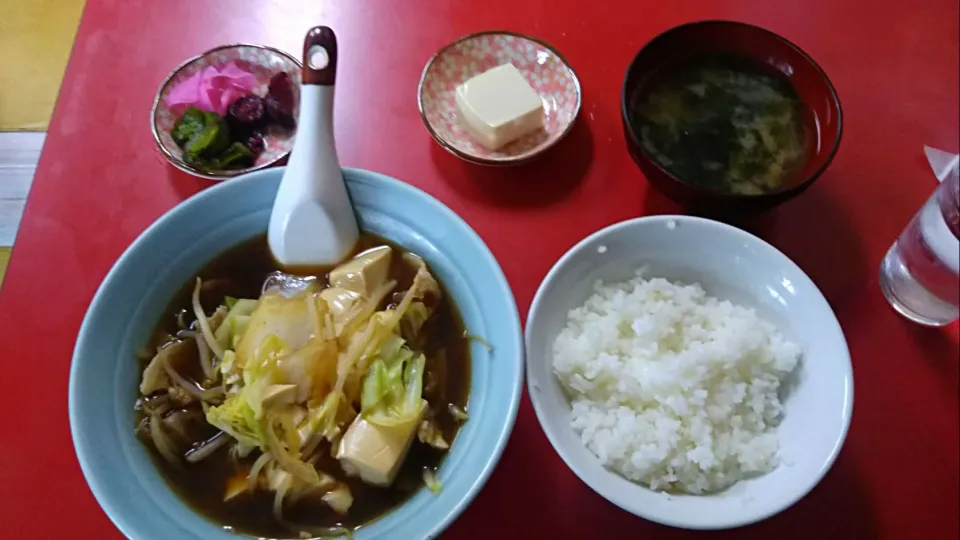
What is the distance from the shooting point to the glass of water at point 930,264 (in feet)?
3.46

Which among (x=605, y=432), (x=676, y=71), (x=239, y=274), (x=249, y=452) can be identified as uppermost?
(x=676, y=71)

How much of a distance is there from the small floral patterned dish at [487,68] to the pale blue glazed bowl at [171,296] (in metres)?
0.33

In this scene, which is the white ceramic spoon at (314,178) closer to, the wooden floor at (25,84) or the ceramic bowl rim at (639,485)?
the ceramic bowl rim at (639,485)

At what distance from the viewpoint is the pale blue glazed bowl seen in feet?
3.11

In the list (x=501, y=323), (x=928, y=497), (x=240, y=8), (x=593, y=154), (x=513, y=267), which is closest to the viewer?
(x=501, y=323)

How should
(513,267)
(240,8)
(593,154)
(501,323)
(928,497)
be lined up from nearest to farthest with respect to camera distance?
(501,323) < (928,497) < (513,267) < (593,154) < (240,8)

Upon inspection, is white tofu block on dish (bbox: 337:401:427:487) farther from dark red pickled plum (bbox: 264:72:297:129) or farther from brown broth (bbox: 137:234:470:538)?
dark red pickled plum (bbox: 264:72:297:129)

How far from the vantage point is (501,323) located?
1.04m

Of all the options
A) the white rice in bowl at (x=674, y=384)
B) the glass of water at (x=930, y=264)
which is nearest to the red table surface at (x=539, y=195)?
the glass of water at (x=930, y=264)

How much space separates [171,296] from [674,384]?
84 cm

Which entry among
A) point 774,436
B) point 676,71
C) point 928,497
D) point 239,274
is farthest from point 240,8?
point 928,497

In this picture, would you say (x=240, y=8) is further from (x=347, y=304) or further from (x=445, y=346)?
(x=445, y=346)

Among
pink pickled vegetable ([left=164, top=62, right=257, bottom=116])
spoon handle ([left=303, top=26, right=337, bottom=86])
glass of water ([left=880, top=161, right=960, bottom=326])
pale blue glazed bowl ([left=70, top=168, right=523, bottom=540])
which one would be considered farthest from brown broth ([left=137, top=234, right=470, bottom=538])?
glass of water ([left=880, top=161, right=960, bottom=326])

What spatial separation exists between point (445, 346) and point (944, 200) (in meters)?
0.82
